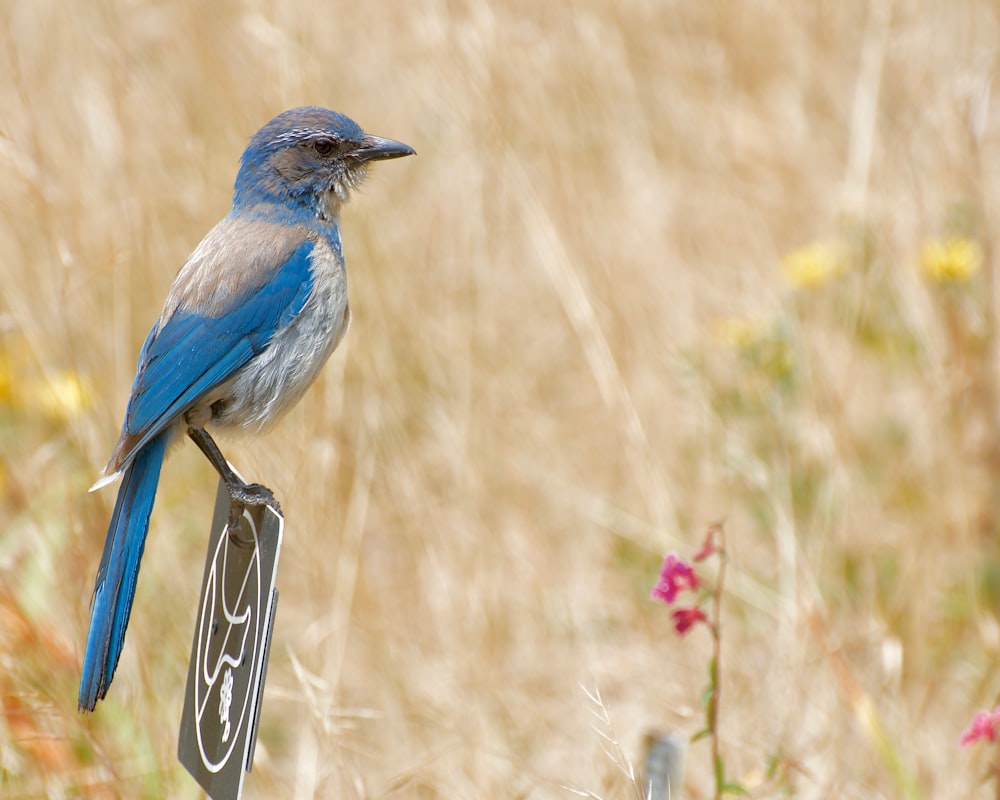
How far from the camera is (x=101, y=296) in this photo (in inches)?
159

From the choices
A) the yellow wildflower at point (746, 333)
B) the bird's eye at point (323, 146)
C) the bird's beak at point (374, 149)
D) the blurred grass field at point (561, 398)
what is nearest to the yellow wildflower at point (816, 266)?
the blurred grass field at point (561, 398)

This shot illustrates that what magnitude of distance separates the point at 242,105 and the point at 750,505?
194 centimetres

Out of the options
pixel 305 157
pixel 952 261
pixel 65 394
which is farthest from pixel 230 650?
pixel 952 261

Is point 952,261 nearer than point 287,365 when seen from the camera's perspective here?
No

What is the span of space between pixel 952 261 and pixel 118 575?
2.35 meters

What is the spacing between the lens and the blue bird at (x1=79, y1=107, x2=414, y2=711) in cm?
244

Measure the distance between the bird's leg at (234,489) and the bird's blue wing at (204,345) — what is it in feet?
0.32

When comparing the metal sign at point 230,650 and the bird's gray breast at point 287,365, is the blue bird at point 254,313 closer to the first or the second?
the bird's gray breast at point 287,365

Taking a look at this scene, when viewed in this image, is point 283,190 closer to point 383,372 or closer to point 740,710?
point 383,372

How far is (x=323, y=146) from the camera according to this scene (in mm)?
2883

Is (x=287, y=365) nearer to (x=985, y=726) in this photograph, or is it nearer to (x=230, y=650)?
(x=230, y=650)

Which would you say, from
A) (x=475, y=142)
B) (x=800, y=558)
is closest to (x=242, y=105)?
(x=475, y=142)

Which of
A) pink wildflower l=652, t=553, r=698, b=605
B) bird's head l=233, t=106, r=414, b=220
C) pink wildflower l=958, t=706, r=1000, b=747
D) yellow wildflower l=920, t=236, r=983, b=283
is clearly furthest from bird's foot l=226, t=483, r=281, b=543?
yellow wildflower l=920, t=236, r=983, b=283

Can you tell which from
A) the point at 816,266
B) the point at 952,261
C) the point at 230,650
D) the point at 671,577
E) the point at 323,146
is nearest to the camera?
the point at 230,650
